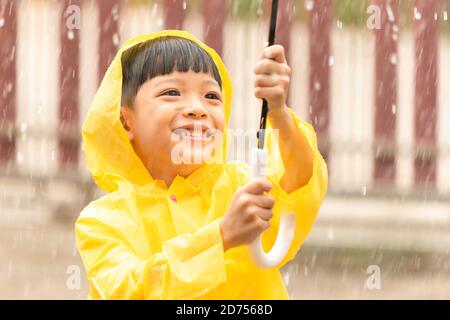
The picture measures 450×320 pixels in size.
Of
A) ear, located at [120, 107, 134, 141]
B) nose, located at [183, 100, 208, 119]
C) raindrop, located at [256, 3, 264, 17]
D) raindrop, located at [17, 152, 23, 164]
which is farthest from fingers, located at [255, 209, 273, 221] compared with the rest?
raindrop, located at [256, 3, 264, 17]

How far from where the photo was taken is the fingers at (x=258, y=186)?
1.53 meters

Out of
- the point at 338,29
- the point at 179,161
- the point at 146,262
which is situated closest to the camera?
the point at 146,262

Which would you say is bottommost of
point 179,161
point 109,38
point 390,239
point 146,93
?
point 390,239

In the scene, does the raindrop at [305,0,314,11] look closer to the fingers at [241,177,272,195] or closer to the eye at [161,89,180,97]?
the eye at [161,89,180,97]

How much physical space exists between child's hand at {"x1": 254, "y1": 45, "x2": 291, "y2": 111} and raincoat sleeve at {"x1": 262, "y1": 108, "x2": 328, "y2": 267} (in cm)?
14

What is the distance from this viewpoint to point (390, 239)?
748 centimetres

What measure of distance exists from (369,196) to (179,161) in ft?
18.9

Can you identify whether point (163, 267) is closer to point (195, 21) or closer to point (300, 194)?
point (300, 194)

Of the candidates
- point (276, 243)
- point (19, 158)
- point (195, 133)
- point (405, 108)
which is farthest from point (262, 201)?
point (405, 108)

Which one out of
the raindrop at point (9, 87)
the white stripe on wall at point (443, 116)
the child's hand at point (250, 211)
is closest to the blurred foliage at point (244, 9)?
the white stripe on wall at point (443, 116)

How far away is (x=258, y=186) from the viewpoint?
153cm

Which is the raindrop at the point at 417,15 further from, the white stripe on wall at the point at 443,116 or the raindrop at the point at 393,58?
the raindrop at the point at 393,58

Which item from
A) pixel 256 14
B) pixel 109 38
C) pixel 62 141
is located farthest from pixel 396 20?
pixel 62 141

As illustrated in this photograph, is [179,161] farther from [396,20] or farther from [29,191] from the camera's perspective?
[396,20]
